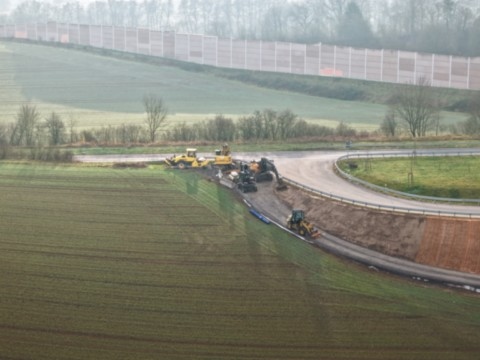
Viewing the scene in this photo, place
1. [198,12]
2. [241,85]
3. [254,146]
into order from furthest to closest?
1. [198,12]
2. [241,85]
3. [254,146]

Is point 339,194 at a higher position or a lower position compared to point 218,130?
lower

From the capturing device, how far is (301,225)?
26.4 m

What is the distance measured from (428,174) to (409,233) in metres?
6.43

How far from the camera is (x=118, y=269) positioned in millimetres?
22922

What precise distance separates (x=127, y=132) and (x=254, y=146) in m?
6.59

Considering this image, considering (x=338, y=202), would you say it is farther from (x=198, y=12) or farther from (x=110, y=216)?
(x=198, y=12)

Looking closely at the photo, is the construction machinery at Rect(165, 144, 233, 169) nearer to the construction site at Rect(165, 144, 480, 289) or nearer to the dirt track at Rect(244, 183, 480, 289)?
the construction site at Rect(165, 144, 480, 289)

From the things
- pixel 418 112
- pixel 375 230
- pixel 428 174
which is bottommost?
pixel 375 230

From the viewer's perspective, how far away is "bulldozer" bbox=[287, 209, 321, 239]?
86.2 feet

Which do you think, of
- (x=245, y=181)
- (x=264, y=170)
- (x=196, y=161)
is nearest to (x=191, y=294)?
(x=245, y=181)

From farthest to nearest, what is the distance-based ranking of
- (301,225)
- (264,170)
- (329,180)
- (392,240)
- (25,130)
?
(25,130)
(264,170)
(329,180)
(301,225)
(392,240)

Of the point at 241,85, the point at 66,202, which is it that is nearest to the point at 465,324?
the point at 66,202

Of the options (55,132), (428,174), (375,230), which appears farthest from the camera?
(55,132)

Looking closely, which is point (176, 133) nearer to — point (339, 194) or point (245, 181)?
point (245, 181)
